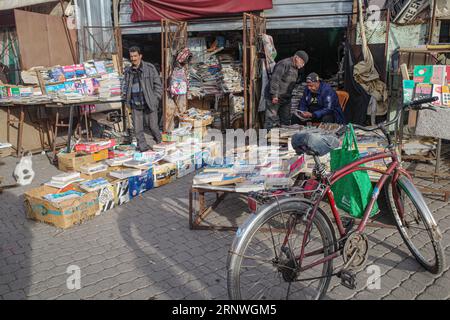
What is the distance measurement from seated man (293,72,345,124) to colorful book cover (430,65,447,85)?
1.43 metres

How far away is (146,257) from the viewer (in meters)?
3.79

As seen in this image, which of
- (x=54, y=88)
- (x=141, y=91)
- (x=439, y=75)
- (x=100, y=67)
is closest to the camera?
(x=439, y=75)

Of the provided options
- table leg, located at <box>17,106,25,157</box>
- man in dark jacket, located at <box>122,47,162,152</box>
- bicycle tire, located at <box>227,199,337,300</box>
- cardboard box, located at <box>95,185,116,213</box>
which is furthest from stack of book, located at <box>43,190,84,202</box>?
table leg, located at <box>17,106,25,157</box>

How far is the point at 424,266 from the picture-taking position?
11.1 ft

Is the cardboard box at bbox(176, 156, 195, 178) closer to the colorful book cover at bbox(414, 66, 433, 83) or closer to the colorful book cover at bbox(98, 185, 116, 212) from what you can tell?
the colorful book cover at bbox(98, 185, 116, 212)

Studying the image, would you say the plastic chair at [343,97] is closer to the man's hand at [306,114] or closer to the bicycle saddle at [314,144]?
the man's hand at [306,114]

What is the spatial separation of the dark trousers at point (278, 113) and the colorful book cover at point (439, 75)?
112 inches

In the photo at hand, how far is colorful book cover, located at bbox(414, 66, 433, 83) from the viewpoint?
5.39m

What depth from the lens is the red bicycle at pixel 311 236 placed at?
2574mm

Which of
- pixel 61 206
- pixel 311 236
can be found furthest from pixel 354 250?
pixel 61 206

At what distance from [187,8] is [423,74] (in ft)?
18.2

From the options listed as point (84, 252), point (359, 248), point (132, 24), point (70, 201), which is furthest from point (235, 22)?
point (359, 248)

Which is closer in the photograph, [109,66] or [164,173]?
[164,173]

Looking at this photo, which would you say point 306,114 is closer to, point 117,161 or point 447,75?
point 447,75
